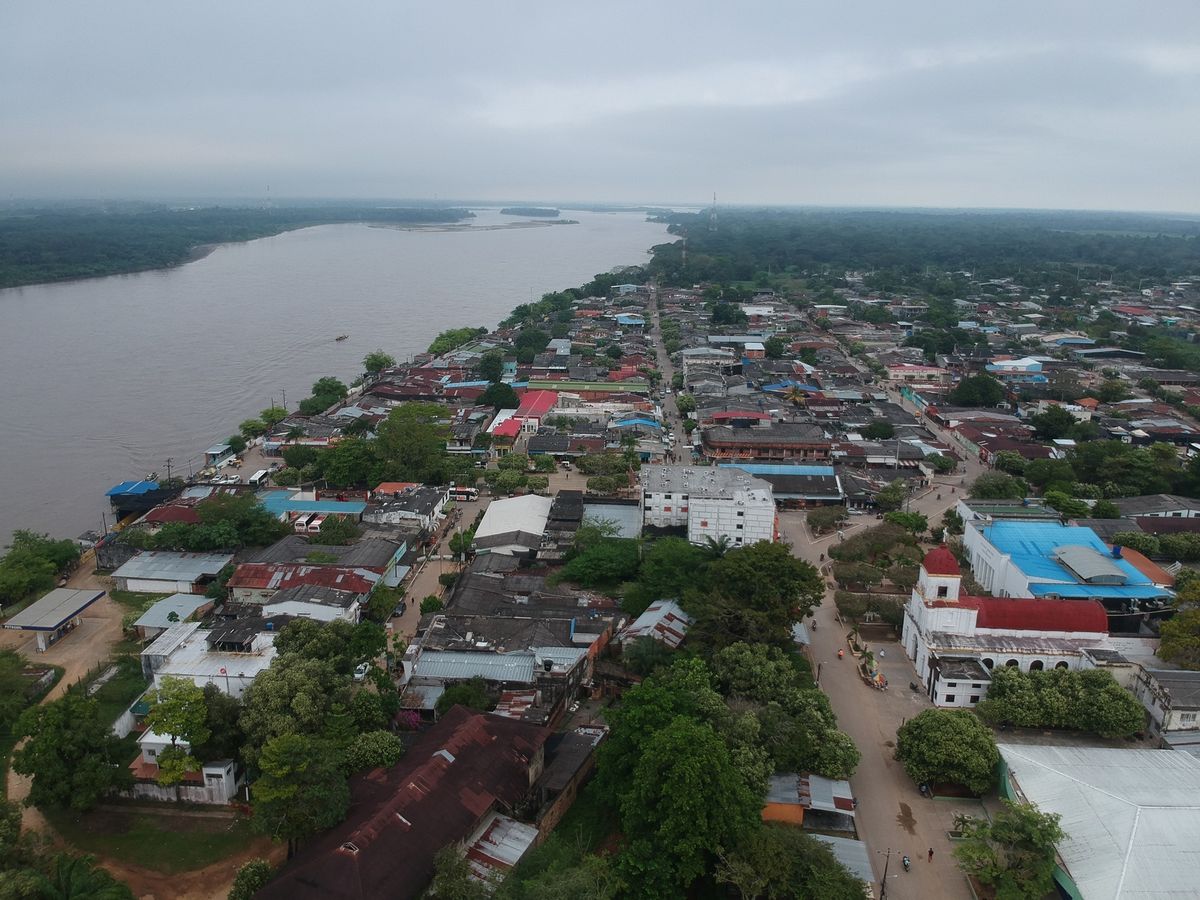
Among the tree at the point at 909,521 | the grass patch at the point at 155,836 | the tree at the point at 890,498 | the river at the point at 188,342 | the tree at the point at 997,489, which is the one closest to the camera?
the grass patch at the point at 155,836

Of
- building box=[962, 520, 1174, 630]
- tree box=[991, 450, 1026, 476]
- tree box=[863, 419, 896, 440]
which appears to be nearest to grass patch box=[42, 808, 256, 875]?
building box=[962, 520, 1174, 630]

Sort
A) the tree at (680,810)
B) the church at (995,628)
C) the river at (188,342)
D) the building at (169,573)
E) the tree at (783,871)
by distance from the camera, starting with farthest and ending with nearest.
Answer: the river at (188,342) → the building at (169,573) → the church at (995,628) → the tree at (680,810) → the tree at (783,871)

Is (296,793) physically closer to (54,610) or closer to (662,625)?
(662,625)

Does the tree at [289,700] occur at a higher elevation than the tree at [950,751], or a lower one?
higher

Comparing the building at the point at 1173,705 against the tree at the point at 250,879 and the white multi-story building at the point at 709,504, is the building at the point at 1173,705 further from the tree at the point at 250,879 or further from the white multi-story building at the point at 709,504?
the tree at the point at 250,879

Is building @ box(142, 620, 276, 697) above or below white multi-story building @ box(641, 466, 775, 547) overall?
below

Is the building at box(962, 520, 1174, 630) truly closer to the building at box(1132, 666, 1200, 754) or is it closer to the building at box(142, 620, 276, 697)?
the building at box(1132, 666, 1200, 754)

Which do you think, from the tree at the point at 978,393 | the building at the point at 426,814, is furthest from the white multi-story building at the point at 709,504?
the tree at the point at 978,393
